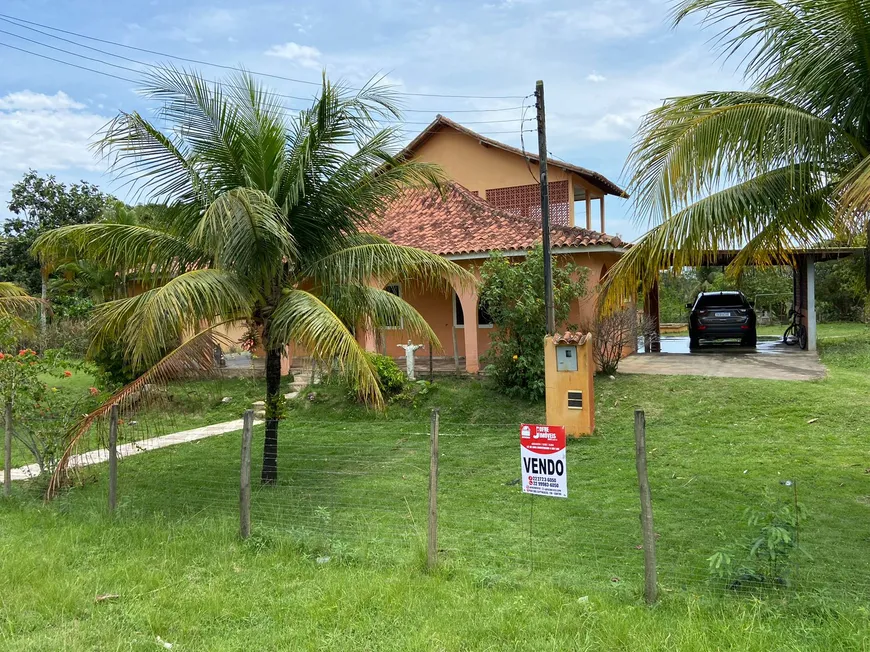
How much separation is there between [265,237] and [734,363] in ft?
37.4

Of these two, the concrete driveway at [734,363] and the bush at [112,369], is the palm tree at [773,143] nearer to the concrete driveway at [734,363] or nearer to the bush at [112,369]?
the concrete driveway at [734,363]

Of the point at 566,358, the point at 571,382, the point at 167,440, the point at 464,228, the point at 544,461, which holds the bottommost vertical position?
the point at 167,440

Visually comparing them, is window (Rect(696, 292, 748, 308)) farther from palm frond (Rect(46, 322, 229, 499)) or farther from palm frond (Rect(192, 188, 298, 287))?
palm frond (Rect(46, 322, 229, 499))

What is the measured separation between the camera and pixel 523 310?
449 inches

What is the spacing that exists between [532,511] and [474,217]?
10795mm

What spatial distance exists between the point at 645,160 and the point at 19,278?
29.9 meters

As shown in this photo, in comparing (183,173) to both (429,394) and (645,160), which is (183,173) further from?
(429,394)

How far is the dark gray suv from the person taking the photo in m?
16.3

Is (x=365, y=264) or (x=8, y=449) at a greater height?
(x=365, y=264)

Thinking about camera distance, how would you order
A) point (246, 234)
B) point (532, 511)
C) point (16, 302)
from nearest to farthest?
point (532, 511) → point (246, 234) → point (16, 302)

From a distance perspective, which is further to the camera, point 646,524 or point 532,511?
point 532,511

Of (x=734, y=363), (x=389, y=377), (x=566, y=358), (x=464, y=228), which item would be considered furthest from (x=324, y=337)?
(x=734, y=363)

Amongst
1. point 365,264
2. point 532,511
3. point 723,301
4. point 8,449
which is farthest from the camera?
point 723,301

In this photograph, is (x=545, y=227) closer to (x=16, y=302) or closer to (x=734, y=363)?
(x=734, y=363)
